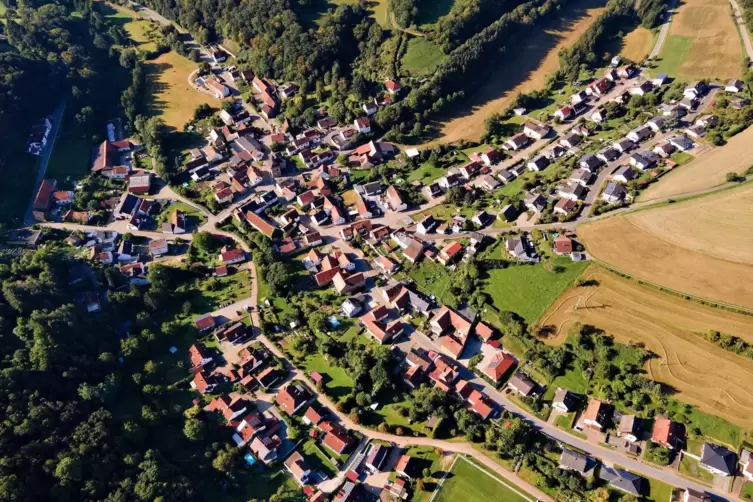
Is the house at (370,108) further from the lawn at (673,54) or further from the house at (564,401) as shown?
the house at (564,401)

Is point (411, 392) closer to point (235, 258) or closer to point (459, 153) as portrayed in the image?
point (235, 258)

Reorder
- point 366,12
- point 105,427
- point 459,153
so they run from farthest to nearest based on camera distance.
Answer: point 366,12
point 459,153
point 105,427

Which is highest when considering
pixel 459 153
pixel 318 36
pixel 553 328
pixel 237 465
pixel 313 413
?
pixel 318 36

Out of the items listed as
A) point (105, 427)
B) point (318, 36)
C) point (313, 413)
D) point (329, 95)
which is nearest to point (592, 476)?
point (313, 413)

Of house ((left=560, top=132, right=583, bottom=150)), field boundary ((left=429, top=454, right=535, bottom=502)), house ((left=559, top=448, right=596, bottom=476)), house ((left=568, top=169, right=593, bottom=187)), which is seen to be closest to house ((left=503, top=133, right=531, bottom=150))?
house ((left=560, top=132, right=583, bottom=150))

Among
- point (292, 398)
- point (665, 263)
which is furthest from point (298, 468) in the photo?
point (665, 263)

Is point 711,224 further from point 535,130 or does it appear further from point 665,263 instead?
point 535,130

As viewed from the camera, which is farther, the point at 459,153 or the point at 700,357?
the point at 459,153

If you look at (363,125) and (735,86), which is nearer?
(735,86)
